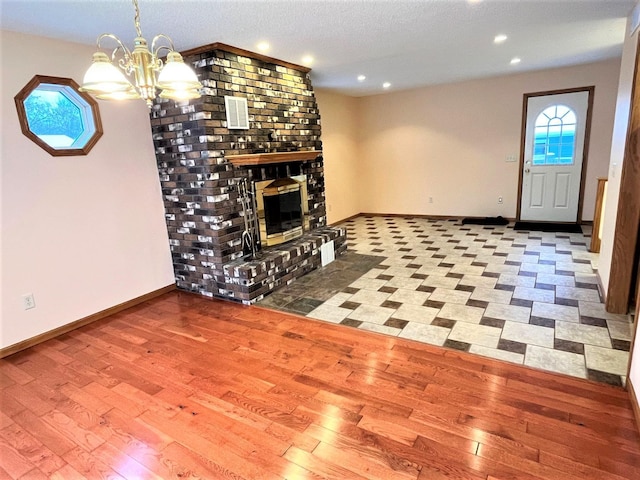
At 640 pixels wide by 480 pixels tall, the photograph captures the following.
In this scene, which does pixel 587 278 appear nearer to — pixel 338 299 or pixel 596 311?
pixel 596 311

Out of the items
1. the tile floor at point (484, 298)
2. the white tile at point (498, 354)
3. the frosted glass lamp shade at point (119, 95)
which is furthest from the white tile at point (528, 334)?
the frosted glass lamp shade at point (119, 95)

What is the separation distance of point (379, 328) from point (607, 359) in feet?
4.68

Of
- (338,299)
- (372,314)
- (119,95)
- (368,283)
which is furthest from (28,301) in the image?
(368,283)

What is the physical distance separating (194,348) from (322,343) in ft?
3.10

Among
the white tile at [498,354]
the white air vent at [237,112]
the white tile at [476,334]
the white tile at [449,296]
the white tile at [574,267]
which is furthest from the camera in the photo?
the white tile at [574,267]

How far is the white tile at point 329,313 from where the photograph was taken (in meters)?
3.00

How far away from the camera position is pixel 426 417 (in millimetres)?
1847

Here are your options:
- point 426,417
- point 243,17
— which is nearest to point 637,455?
point 426,417

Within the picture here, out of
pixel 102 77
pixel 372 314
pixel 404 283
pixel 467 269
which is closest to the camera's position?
pixel 102 77

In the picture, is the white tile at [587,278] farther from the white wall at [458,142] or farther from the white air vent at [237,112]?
the white air vent at [237,112]

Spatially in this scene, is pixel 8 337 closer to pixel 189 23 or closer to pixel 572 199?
pixel 189 23

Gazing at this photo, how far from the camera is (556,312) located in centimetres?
286

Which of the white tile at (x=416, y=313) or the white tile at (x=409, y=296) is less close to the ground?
the white tile at (x=409, y=296)

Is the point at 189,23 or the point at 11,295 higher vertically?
the point at 189,23
